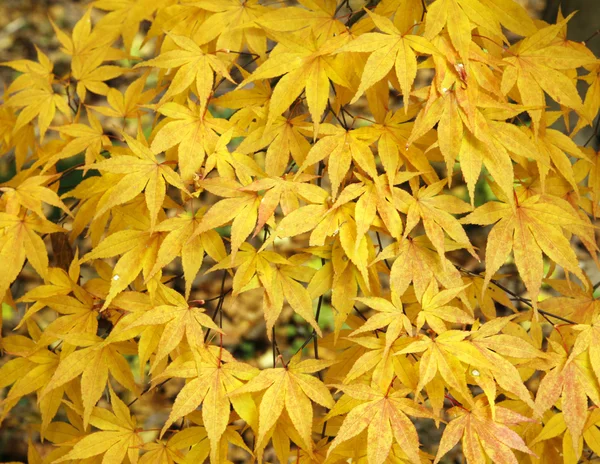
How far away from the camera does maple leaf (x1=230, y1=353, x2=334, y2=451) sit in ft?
3.18

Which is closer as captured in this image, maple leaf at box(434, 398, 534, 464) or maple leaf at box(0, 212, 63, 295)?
maple leaf at box(434, 398, 534, 464)

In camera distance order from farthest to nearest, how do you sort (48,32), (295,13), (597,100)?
(48,32) → (597,100) → (295,13)

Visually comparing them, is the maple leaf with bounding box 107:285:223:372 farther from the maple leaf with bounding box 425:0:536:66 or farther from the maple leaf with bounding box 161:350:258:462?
the maple leaf with bounding box 425:0:536:66

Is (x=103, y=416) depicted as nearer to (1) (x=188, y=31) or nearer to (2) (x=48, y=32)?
(1) (x=188, y=31)

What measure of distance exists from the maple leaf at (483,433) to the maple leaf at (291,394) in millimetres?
195

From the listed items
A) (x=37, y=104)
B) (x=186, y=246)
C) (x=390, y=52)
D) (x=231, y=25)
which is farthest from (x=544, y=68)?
(x=37, y=104)

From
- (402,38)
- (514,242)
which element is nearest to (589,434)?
(514,242)

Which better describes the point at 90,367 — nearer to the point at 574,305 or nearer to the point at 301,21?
the point at 301,21

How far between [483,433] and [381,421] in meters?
0.16

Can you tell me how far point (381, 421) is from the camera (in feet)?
3.11

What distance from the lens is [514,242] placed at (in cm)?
99

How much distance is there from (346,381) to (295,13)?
590 mm

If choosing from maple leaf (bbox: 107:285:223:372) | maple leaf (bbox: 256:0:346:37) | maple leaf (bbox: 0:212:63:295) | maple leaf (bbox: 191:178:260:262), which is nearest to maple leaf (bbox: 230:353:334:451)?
maple leaf (bbox: 107:285:223:372)

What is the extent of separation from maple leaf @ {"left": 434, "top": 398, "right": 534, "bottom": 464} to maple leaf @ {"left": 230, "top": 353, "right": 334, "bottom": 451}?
7.7 inches
